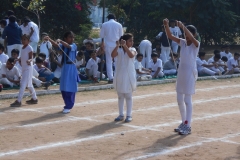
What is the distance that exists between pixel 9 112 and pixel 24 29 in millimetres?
7676

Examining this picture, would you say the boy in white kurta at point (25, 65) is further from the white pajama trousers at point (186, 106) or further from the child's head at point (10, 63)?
the white pajama trousers at point (186, 106)

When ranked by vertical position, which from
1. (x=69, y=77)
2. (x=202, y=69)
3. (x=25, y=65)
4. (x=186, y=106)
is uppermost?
(x=25, y=65)

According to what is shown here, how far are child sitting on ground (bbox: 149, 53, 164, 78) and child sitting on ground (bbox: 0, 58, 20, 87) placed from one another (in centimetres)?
511

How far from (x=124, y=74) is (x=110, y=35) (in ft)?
19.4

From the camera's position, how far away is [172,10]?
25922mm

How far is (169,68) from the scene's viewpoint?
1834 centimetres

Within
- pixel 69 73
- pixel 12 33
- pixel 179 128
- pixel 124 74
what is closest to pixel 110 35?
pixel 12 33

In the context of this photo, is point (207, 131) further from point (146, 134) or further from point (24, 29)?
point (24, 29)

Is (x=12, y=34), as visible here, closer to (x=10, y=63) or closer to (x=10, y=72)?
(x=10, y=72)

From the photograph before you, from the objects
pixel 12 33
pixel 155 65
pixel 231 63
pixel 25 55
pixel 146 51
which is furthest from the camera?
pixel 231 63

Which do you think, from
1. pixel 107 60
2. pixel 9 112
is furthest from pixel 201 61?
pixel 9 112

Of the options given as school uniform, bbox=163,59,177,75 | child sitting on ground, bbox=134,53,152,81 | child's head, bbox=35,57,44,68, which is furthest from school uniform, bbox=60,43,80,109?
school uniform, bbox=163,59,177,75

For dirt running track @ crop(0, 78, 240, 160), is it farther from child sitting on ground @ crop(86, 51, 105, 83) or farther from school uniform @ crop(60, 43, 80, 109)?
child sitting on ground @ crop(86, 51, 105, 83)

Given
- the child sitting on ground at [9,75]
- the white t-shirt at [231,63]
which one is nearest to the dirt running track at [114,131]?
the child sitting on ground at [9,75]
